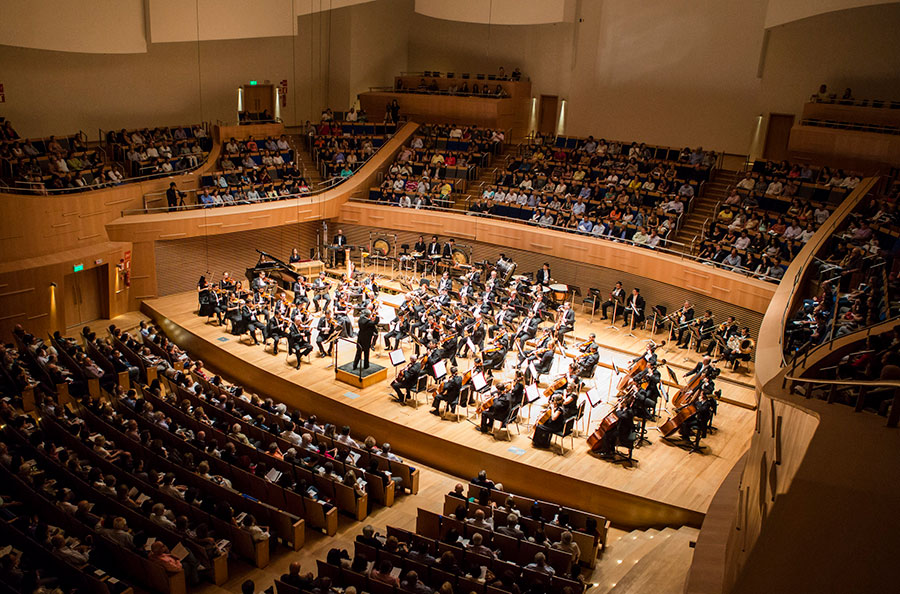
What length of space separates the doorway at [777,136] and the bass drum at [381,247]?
10.1m

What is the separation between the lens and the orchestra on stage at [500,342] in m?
10.6

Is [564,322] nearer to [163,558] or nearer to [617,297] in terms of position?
[617,297]

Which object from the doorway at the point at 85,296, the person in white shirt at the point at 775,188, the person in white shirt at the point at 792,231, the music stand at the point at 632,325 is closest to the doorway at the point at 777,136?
the person in white shirt at the point at 775,188

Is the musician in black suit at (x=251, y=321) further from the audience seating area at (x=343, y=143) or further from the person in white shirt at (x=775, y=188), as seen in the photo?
the person in white shirt at (x=775, y=188)

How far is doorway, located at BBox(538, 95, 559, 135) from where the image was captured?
2284 cm

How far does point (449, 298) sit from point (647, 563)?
765 cm

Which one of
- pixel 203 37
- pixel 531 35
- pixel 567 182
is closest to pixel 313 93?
pixel 203 37

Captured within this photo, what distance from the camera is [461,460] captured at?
10820 millimetres

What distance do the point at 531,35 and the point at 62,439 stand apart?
1839cm

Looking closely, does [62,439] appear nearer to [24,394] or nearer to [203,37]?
[24,394]

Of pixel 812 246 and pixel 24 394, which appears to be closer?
pixel 24 394

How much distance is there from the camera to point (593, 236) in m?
16.6

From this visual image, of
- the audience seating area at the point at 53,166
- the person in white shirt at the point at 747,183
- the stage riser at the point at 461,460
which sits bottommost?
the stage riser at the point at 461,460

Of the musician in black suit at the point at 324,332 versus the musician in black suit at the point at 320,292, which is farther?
the musician in black suit at the point at 320,292
